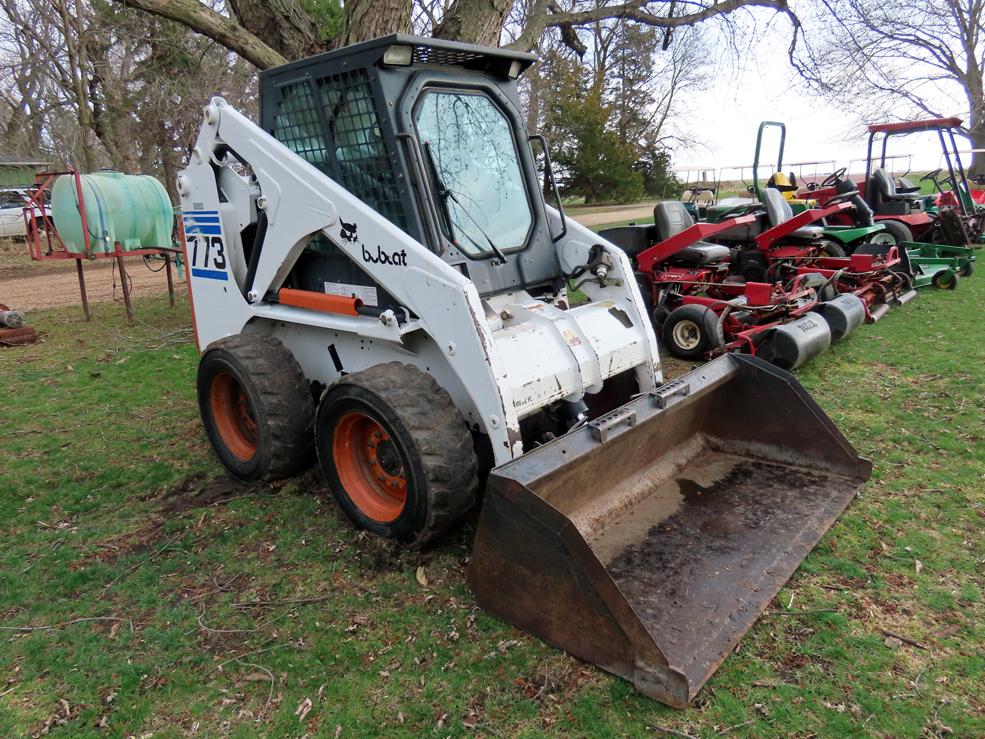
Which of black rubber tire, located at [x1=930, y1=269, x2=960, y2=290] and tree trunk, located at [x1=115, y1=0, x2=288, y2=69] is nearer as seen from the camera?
tree trunk, located at [x1=115, y1=0, x2=288, y2=69]

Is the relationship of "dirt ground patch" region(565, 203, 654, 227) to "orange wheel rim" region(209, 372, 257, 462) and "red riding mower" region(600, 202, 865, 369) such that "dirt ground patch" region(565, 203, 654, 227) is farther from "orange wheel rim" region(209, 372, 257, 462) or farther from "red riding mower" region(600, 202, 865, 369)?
"orange wheel rim" region(209, 372, 257, 462)

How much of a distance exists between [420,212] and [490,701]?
2.29 m

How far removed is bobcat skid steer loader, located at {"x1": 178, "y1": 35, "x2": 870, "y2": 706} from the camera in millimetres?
2914

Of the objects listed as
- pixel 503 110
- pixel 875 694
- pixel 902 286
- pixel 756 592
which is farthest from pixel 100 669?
pixel 902 286

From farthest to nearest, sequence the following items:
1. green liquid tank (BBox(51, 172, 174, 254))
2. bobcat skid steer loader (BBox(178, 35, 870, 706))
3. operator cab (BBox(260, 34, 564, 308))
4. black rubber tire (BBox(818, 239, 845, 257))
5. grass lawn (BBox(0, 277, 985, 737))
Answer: black rubber tire (BBox(818, 239, 845, 257))
green liquid tank (BBox(51, 172, 174, 254))
operator cab (BBox(260, 34, 564, 308))
bobcat skid steer loader (BBox(178, 35, 870, 706))
grass lawn (BBox(0, 277, 985, 737))

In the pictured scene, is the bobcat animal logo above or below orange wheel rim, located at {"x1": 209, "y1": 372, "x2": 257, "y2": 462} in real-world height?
above

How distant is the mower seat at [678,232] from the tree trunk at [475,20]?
2786mm

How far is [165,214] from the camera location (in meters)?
9.84

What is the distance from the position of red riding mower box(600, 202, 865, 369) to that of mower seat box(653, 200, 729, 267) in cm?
1

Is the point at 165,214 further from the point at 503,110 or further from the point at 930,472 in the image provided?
the point at 930,472

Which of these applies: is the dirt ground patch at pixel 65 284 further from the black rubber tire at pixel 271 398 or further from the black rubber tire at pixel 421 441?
the black rubber tire at pixel 421 441

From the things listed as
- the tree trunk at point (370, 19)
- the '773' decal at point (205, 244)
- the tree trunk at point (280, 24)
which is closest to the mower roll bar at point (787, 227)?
the tree trunk at point (370, 19)

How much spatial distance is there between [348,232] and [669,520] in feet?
7.13

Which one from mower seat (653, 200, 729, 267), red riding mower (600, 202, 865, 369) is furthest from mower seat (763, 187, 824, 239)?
mower seat (653, 200, 729, 267)
